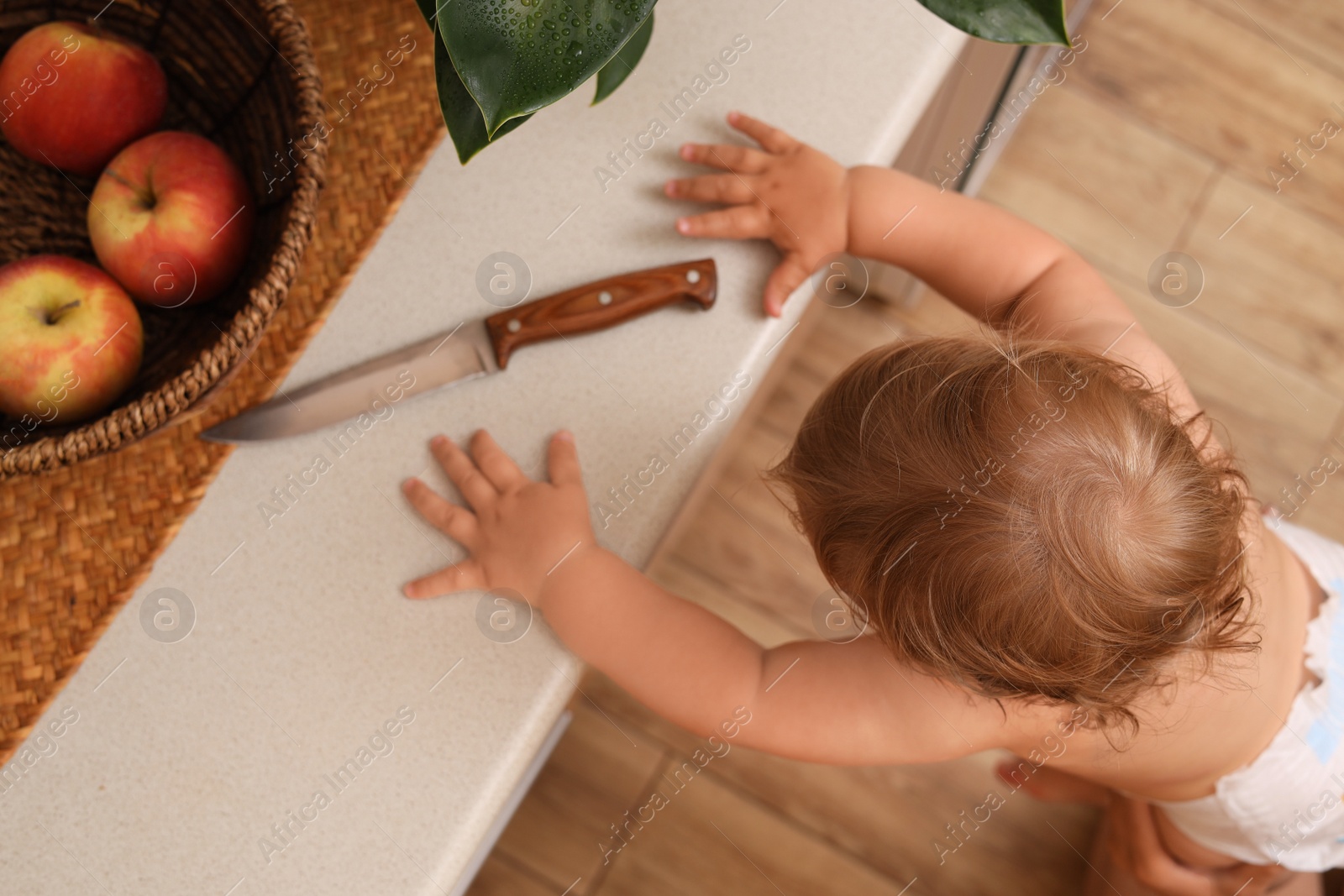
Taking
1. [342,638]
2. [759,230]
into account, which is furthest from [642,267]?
[342,638]

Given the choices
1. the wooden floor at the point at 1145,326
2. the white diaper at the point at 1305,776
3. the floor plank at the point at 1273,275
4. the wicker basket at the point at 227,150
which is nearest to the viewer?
the wicker basket at the point at 227,150

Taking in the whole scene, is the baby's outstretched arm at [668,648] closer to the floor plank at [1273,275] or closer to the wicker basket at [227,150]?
the wicker basket at [227,150]

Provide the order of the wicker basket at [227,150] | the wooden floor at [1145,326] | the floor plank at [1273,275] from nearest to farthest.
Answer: the wicker basket at [227,150]
the wooden floor at [1145,326]
the floor plank at [1273,275]

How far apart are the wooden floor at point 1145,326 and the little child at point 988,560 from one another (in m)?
0.44

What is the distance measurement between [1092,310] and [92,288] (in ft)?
2.29

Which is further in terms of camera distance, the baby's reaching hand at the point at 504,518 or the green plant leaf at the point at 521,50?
the baby's reaching hand at the point at 504,518

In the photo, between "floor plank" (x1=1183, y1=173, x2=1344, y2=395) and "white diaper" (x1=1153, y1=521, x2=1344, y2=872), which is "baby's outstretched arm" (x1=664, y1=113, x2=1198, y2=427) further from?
"floor plank" (x1=1183, y1=173, x2=1344, y2=395)

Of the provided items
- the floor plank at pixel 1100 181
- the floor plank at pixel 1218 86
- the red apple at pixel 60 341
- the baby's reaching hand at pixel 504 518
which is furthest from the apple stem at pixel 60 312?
the floor plank at pixel 1218 86

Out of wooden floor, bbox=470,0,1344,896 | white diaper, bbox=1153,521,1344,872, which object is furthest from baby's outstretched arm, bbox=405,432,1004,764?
wooden floor, bbox=470,0,1344,896

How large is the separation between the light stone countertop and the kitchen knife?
2 cm

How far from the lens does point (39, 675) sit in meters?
0.56

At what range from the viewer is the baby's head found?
534mm

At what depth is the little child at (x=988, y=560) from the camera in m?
0.54

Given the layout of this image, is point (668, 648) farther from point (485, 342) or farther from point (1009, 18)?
point (1009, 18)
